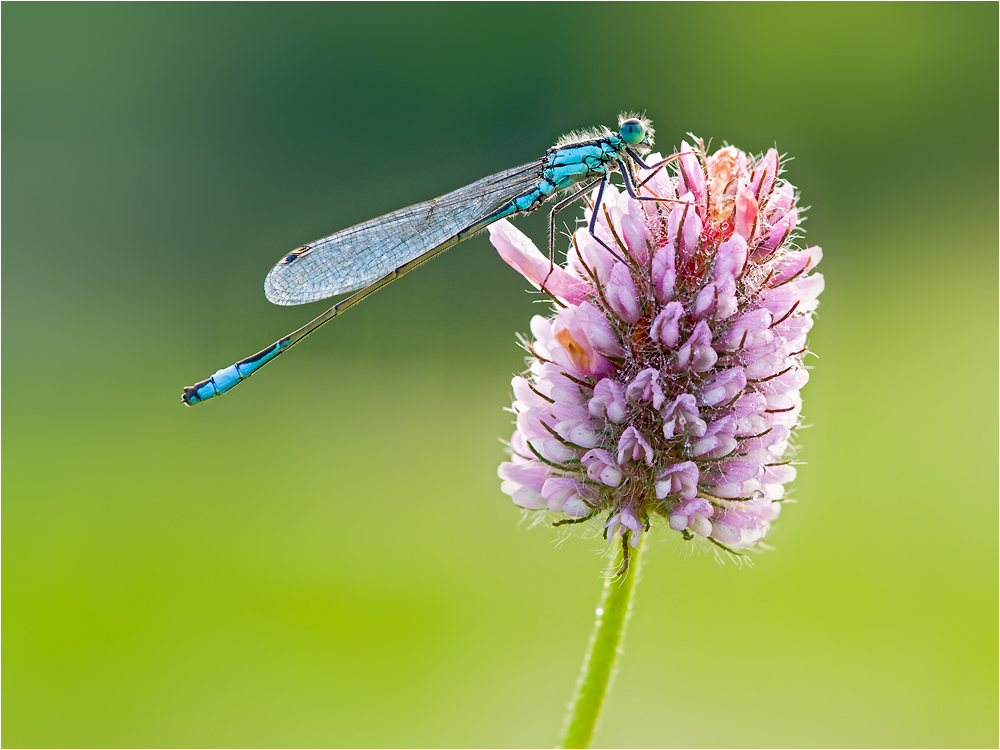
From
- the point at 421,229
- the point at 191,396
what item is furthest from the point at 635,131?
the point at 191,396

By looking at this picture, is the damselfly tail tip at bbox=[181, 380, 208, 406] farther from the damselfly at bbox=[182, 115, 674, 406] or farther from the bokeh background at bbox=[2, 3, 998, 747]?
the bokeh background at bbox=[2, 3, 998, 747]

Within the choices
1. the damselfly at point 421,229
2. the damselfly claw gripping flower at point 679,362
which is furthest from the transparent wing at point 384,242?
the damselfly claw gripping flower at point 679,362

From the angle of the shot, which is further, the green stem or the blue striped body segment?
the blue striped body segment

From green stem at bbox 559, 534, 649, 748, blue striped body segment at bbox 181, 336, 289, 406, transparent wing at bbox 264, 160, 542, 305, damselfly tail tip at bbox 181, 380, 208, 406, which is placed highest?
transparent wing at bbox 264, 160, 542, 305

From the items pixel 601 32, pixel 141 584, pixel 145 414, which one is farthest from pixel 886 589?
pixel 601 32

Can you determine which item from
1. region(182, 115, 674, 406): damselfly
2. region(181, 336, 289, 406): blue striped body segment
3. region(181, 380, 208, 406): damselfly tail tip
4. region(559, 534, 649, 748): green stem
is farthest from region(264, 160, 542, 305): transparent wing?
region(559, 534, 649, 748): green stem

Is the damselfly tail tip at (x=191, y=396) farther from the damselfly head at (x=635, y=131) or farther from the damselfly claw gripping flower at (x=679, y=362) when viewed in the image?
the damselfly head at (x=635, y=131)
